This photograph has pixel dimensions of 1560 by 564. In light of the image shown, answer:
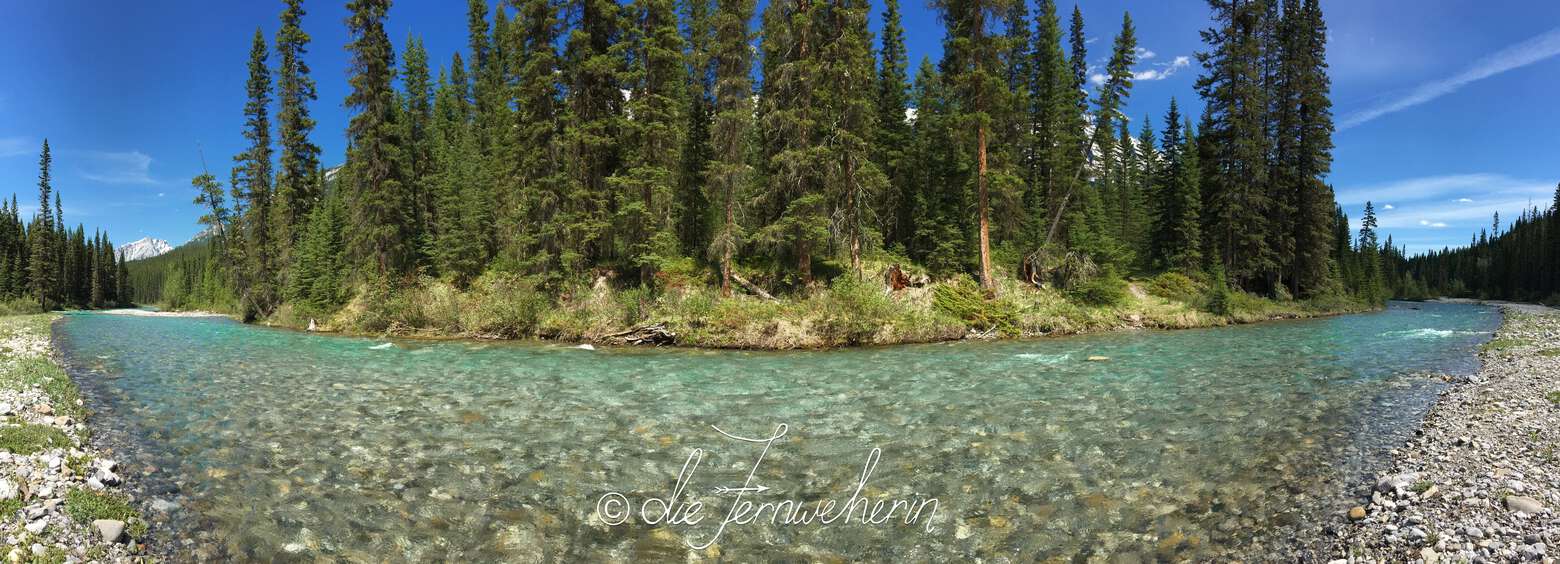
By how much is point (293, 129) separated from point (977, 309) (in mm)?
47437

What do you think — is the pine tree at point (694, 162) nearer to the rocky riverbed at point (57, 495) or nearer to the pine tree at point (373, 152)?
the pine tree at point (373, 152)

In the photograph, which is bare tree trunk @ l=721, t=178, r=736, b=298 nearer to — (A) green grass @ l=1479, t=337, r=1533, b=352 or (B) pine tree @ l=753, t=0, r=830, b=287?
(B) pine tree @ l=753, t=0, r=830, b=287

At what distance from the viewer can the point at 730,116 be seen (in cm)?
2336

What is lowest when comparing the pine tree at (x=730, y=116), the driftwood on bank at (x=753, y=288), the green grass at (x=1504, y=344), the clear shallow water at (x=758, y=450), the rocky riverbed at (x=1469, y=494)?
the clear shallow water at (x=758, y=450)

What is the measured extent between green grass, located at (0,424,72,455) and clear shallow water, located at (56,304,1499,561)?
2.08 ft

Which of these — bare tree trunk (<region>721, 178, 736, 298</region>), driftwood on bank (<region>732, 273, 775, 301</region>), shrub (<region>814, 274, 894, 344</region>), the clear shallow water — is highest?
bare tree trunk (<region>721, 178, 736, 298</region>)

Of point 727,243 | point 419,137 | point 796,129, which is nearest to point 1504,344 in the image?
point 796,129

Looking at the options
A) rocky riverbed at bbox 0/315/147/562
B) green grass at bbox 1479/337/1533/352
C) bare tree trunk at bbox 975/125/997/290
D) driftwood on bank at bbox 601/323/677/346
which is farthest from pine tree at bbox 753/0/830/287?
rocky riverbed at bbox 0/315/147/562

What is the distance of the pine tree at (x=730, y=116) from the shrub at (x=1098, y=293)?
17.2m

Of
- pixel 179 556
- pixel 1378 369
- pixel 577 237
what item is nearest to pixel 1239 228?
pixel 1378 369

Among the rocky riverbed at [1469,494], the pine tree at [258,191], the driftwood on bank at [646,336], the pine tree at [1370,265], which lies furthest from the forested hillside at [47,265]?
the pine tree at [1370,265]

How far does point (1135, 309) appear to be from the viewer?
94.1ft

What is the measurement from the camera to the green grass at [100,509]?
4742 mm

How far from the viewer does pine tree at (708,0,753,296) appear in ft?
77.2
